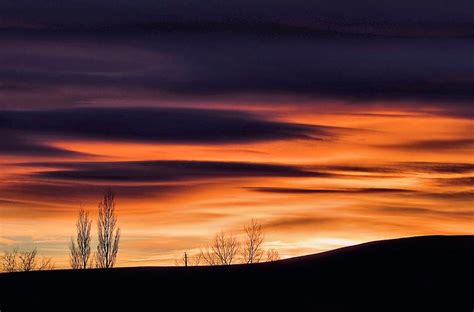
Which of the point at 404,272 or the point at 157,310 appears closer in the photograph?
the point at 157,310

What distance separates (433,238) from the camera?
25.3 meters

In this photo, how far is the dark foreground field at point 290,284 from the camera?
2067 centimetres

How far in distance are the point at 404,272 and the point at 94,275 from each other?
7.29 meters

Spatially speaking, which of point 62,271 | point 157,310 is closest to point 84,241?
point 62,271

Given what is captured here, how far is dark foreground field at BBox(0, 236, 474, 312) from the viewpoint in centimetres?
2067

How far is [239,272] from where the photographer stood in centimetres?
2370

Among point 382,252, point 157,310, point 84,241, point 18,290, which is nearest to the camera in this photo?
point 157,310

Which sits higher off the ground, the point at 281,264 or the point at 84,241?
the point at 84,241

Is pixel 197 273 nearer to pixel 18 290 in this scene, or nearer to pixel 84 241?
pixel 18 290

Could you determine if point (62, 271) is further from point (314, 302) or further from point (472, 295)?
point (472, 295)

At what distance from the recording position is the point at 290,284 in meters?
22.3

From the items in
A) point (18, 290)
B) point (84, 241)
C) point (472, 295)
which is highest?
point (84, 241)

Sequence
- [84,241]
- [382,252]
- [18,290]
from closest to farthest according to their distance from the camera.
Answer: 1. [18,290]
2. [382,252]
3. [84,241]

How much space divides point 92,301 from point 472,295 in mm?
8000
